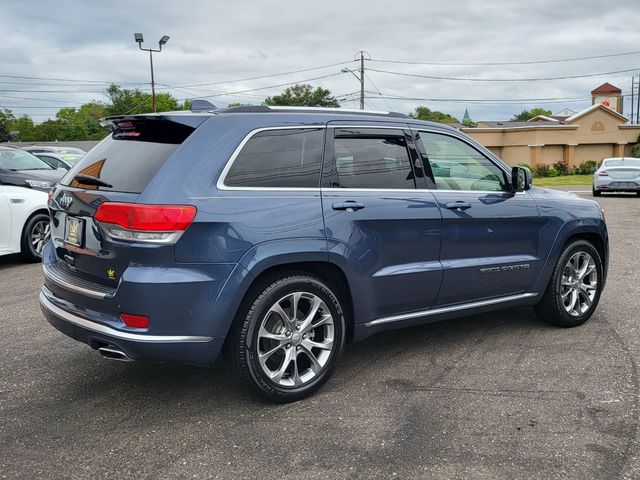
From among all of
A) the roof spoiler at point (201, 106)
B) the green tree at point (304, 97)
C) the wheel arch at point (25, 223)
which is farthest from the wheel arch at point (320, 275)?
the green tree at point (304, 97)

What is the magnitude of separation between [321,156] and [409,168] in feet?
2.43

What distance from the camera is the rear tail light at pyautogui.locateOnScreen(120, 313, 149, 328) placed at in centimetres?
339

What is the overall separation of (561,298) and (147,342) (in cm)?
A: 356

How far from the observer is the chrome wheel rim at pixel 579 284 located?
17.8 feet

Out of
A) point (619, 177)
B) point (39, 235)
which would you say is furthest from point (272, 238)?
point (619, 177)

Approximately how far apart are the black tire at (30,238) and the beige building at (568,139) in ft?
158

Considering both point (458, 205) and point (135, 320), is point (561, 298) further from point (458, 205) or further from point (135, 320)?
point (135, 320)

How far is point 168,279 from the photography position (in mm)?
3365

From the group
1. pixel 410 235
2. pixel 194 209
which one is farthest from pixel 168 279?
pixel 410 235

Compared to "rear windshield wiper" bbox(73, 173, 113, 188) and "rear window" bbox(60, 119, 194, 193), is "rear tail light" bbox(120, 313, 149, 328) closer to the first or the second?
"rear window" bbox(60, 119, 194, 193)

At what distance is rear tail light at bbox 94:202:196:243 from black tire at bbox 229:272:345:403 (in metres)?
0.59

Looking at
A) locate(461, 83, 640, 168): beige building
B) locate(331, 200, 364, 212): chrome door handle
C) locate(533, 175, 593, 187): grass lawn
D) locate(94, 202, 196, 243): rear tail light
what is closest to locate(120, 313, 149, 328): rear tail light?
locate(94, 202, 196, 243): rear tail light

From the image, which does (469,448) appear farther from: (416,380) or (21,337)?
(21,337)

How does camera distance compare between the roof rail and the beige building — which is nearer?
the roof rail
